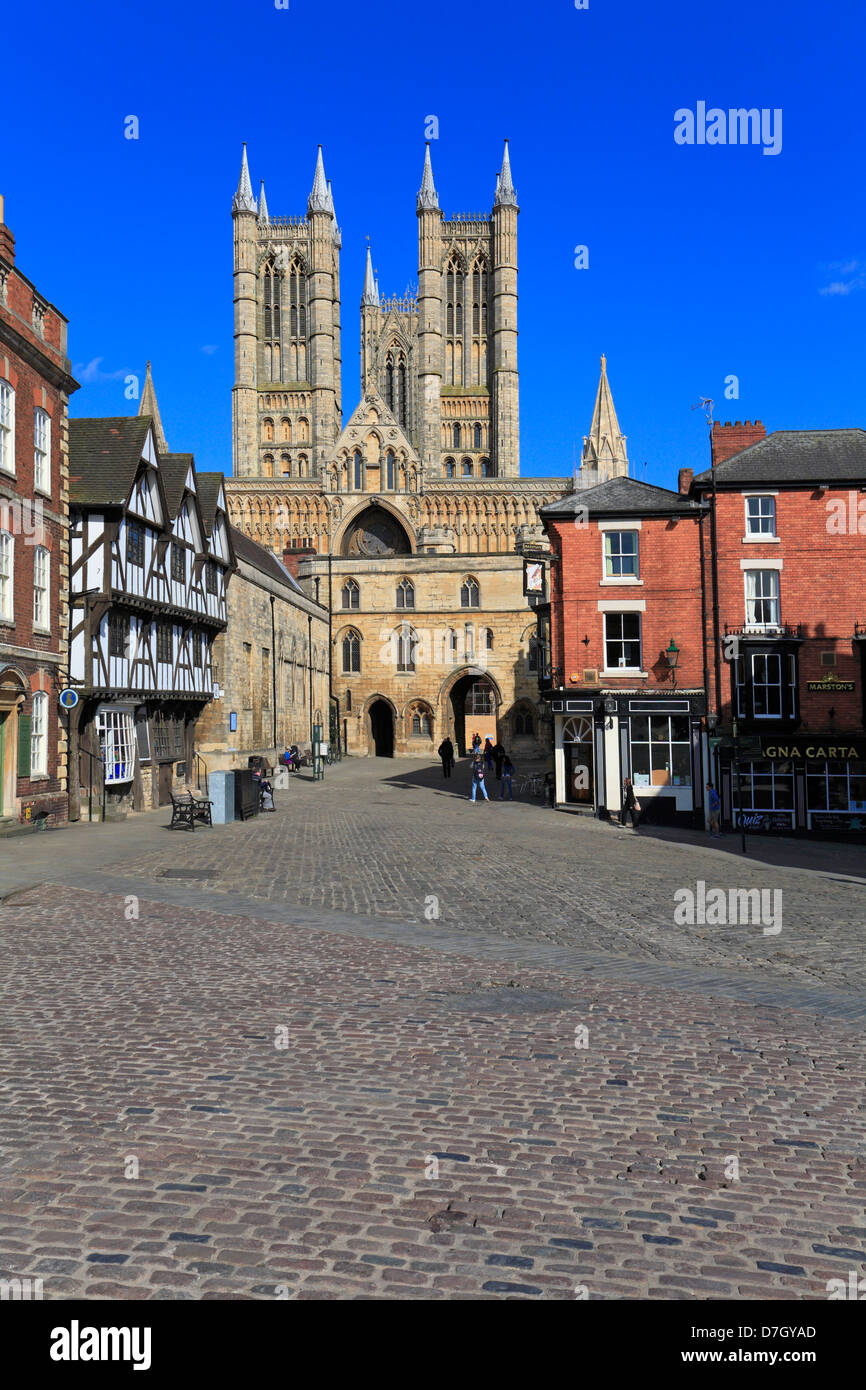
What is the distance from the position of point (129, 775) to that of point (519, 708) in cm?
3250

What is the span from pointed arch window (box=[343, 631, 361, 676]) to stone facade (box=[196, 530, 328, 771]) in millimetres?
2437

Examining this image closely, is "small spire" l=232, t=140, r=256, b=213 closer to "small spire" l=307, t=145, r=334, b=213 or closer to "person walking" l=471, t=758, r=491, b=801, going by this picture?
"small spire" l=307, t=145, r=334, b=213

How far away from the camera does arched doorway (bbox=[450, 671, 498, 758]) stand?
5550cm

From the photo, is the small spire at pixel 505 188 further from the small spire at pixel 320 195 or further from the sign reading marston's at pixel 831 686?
the sign reading marston's at pixel 831 686

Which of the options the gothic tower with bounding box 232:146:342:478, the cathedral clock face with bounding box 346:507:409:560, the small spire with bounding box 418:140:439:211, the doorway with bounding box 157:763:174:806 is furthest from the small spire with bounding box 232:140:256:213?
the doorway with bounding box 157:763:174:806

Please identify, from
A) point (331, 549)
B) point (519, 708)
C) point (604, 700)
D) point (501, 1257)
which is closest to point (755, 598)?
point (604, 700)

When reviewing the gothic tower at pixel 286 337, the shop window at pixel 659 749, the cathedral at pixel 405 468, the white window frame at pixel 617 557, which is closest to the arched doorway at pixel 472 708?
the cathedral at pixel 405 468

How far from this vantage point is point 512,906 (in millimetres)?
12828

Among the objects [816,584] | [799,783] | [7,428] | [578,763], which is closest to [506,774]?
[578,763]

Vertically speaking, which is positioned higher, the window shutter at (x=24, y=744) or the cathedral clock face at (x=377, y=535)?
the cathedral clock face at (x=377, y=535)

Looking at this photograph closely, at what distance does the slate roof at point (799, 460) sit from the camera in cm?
2683

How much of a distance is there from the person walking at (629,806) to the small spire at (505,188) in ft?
A: 268
